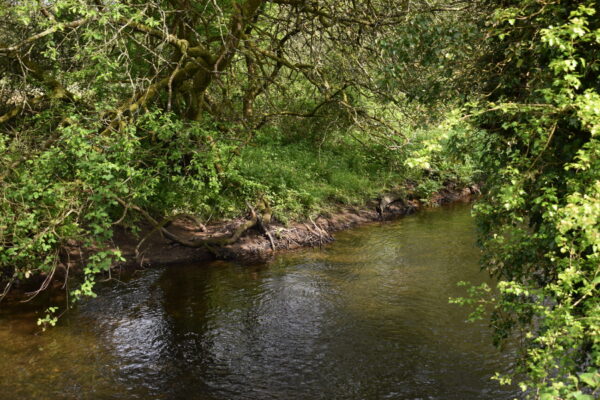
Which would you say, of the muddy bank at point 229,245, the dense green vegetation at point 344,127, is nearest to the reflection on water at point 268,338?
the muddy bank at point 229,245

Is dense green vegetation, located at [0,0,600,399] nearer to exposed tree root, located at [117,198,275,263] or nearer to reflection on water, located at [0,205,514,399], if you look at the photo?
exposed tree root, located at [117,198,275,263]

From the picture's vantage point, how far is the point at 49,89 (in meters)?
11.2

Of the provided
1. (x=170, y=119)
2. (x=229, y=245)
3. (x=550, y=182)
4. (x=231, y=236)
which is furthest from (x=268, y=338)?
(x=550, y=182)

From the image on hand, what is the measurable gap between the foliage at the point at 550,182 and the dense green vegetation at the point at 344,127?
0.02m

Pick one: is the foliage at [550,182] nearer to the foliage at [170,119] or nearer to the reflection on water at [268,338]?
the foliage at [170,119]

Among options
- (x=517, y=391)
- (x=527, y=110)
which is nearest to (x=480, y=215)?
(x=527, y=110)

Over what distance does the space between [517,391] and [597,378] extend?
4018 mm

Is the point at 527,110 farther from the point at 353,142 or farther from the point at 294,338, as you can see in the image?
the point at 353,142

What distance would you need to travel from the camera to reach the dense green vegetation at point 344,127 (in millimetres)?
4594

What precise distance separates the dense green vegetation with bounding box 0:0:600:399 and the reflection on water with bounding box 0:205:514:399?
1.10m

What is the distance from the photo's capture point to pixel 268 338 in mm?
9031

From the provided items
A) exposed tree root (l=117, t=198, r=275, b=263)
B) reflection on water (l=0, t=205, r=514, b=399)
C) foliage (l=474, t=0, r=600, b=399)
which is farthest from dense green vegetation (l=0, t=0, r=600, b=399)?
reflection on water (l=0, t=205, r=514, b=399)

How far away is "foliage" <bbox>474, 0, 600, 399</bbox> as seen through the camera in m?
4.12

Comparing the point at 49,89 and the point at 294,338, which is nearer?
the point at 294,338
